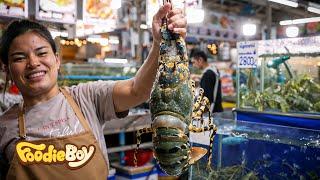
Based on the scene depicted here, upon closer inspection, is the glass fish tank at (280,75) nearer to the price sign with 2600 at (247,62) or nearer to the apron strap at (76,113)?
the price sign with 2600 at (247,62)

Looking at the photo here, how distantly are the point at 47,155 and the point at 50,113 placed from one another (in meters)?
0.27

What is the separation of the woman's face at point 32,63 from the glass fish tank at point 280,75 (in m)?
3.66

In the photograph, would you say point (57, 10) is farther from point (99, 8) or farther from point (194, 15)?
point (194, 15)

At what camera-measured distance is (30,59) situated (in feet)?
6.89

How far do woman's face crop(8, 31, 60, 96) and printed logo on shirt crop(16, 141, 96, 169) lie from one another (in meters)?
0.33

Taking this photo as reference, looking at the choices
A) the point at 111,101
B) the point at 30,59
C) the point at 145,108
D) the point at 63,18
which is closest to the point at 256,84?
the point at 145,108

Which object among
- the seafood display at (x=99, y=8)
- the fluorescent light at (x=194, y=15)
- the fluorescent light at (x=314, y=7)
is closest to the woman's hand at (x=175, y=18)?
the fluorescent light at (x=194, y=15)

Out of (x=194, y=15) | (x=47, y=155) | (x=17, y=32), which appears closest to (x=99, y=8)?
(x=194, y=15)

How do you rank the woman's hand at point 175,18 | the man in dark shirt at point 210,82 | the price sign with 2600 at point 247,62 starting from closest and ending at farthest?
1. the woman's hand at point 175,18
2. the price sign with 2600 at point 247,62
3. the man in dark shirt at point 210,82

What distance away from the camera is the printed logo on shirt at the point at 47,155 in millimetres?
2092

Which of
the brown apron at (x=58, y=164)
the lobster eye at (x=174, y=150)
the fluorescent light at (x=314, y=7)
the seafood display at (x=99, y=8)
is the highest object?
the fluorescent light at (x=314, y=7)

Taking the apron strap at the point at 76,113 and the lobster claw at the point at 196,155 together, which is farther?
the apron strap at the point at 76,113

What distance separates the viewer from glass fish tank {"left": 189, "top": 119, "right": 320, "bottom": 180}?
3.15m

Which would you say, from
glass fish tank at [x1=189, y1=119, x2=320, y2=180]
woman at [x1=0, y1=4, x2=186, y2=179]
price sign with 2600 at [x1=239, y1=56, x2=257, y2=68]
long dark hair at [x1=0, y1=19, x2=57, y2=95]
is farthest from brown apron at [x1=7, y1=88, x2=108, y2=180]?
price sign with 2600 at [x1=239, y1=56, x2=257, y2=68]
